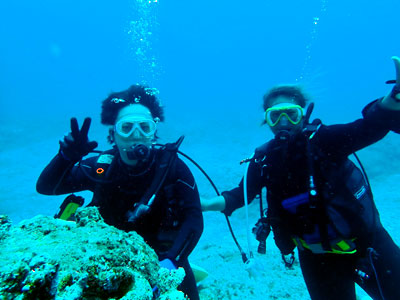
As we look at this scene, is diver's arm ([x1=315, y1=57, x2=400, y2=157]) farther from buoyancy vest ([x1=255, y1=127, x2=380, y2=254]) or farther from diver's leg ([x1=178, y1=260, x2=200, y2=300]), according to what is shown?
diver's leg ([x1=178, y1=260, x2=200, y2=300])

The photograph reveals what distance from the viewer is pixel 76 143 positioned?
2617 millimetres

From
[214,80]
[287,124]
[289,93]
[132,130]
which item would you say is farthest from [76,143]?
[214,80]

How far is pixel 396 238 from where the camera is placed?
17.1ft

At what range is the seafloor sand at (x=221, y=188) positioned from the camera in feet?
14.2

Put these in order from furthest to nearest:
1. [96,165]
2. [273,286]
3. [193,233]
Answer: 1. [273,286]
2. [96,165]
3. [193,233]

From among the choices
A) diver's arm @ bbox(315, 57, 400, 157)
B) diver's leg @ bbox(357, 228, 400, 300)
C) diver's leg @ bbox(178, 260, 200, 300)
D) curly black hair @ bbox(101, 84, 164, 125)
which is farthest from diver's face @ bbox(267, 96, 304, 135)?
diver's leg @ bbox(178, 260, 200, 300)

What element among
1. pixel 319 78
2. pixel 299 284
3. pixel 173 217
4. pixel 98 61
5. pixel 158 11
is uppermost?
pixel 98 61

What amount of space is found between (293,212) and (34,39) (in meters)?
113

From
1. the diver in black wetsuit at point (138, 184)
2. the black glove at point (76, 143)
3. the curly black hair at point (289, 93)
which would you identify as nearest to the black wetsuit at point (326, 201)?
the curly black hair at point (289, 93)

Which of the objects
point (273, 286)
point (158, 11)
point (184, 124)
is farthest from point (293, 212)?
point (158, 11)

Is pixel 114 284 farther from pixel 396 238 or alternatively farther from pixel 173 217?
pixel 396 238

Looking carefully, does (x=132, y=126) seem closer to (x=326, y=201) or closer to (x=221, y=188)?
(x=326, y=201)

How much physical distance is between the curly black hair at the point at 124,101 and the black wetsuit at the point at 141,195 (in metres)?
0.96

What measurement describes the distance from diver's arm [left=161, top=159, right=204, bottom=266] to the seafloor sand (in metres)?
0.73
